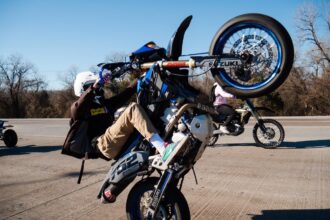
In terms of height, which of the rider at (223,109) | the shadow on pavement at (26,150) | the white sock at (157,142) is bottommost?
the shadow on pavement at (26,150)

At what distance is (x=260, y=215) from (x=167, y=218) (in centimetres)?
160

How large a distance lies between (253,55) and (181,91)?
2.55 ft

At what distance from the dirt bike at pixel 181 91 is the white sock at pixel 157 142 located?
0.27 feet

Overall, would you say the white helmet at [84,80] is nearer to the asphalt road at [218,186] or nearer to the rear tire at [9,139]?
the asphalt road at [218,186]

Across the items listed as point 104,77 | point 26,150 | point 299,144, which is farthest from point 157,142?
point 26,150

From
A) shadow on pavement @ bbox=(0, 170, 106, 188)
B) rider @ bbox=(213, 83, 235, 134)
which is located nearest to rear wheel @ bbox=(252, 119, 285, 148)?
rider @ bbox=(213, 83, 235, 134)

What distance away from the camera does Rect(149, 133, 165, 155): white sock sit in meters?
3.36

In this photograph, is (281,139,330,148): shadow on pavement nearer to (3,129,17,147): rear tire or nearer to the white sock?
the white sock

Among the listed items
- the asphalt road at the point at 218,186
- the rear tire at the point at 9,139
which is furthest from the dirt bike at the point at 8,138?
the asphalt road at the point at 218,186

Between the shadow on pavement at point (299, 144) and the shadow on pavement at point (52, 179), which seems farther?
the shadow on pavement at point (299, 144)

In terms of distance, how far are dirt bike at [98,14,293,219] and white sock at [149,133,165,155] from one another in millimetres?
81

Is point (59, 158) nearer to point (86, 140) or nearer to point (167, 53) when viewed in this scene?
point (86, 140)

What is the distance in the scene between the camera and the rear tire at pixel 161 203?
3285mm

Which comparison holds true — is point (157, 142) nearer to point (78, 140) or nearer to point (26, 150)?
point (78, 140)
